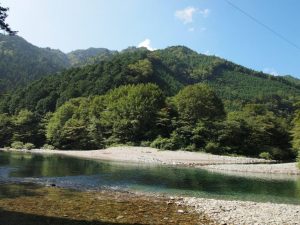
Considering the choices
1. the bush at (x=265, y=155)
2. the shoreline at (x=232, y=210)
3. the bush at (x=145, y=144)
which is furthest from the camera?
the bush at (x=145, y=144)

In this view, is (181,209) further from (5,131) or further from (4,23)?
(5,131)

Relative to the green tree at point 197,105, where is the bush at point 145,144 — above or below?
below

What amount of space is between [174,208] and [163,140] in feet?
187

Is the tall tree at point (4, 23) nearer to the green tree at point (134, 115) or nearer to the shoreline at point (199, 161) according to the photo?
the shoreline at point (199, 161)

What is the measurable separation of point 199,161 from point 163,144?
57.8 ft

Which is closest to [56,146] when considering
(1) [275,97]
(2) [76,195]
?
(2) [76,195]

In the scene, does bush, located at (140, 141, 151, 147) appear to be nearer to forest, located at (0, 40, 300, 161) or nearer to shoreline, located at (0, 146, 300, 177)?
forest, located at (0, 40, 300, 161)

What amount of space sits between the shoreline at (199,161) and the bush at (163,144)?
2.72 meters

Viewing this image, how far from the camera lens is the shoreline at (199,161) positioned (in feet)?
168

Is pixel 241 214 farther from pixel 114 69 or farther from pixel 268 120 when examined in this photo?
pixel 114 69

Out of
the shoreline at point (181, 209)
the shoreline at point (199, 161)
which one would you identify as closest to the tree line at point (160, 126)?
the shoreline at point (199, 161)

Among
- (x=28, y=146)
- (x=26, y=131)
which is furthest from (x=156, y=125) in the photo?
(x=26, y=131)

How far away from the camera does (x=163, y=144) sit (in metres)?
78.3

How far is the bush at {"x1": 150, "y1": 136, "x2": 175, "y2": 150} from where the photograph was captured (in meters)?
77.4
